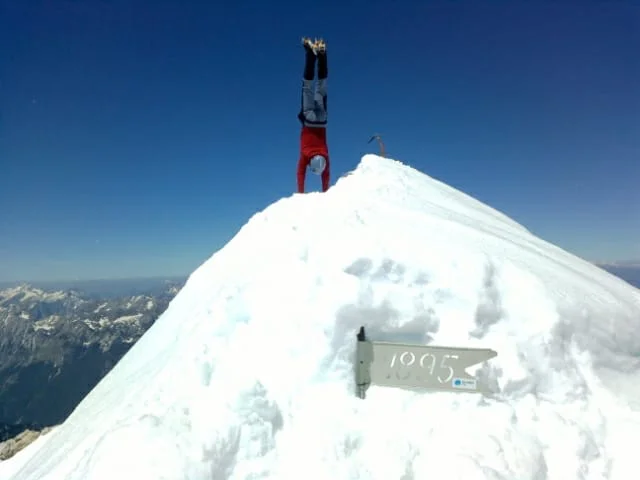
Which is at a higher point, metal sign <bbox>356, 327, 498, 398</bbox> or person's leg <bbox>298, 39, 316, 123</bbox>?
person's leg <bbox>298, 39, 316, 123</bbox>

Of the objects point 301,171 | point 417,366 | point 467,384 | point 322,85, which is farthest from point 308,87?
point 467,384

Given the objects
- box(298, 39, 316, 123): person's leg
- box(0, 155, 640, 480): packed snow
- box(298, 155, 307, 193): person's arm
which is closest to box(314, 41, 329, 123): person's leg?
box(298, 39, 316, 123): person's leg

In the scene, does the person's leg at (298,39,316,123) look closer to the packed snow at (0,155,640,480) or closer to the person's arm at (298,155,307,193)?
the person's arm at (298,155,307,193)

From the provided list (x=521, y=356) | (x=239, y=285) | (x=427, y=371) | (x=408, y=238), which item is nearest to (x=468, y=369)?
(x=427, y=371)

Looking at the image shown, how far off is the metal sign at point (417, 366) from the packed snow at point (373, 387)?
120mm

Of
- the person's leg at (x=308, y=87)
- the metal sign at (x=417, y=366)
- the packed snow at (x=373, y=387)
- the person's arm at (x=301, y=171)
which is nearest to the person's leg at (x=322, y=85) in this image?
the person's leg at (x=308, y=87)

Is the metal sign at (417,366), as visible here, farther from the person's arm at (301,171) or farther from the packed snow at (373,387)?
the person's arm at (301,171)

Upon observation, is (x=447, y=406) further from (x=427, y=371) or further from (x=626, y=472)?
(x=626, y=472)

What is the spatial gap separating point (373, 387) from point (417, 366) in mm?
472

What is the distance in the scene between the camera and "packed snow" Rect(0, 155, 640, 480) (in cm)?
304

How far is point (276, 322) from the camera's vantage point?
4.00 meters

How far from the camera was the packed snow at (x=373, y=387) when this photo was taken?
120 inches

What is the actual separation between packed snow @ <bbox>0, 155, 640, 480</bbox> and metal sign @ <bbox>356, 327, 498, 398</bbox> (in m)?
0.12

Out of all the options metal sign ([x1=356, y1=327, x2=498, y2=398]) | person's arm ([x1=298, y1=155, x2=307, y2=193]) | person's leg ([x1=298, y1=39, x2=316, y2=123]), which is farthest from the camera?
person's arm ([x1=298, y1=155, x2=307, y2=193])
